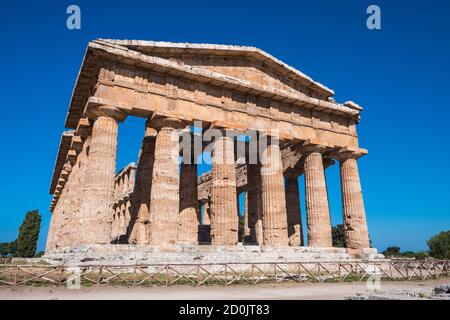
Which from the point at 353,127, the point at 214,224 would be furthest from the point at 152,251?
the point at 353,127

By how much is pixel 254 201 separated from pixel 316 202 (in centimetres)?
576

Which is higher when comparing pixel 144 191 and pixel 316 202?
pixel 144 191

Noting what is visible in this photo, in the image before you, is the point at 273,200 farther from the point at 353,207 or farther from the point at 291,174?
the point at 291,174

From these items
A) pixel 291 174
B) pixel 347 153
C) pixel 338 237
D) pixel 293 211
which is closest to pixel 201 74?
pixel 347 153

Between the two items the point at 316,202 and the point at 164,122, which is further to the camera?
the point at 316,202

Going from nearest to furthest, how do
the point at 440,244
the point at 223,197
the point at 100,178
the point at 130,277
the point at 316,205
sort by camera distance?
the point at 130,277 → the point at 100,178 → the point at 223,197 → the point at 316,205 → the point at 440,244

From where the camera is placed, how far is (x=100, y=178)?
16.0m

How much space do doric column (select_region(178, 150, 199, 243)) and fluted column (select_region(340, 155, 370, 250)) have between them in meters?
9.95

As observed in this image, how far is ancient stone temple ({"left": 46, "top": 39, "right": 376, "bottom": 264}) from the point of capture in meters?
16.7

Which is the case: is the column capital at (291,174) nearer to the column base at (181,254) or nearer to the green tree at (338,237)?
the column base at (181,254)

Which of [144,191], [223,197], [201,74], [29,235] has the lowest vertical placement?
[29,235]

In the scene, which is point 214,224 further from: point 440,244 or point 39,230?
point 440,244

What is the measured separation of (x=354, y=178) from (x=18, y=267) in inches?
800
